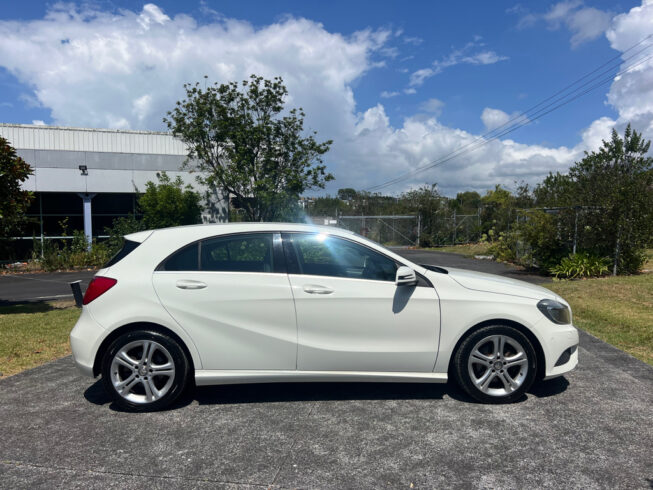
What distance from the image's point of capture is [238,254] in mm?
4203

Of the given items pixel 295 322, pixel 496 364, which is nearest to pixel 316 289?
pixel 295 322

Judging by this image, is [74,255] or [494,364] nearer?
[494,364]

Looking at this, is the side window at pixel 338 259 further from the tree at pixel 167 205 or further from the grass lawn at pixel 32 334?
the tree at pixel 167 205

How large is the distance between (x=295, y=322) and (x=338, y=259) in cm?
69

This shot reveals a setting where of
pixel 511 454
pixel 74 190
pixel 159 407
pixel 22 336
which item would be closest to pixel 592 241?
pixel 511 454

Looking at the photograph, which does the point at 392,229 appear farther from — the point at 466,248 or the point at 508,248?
the point at 508,248

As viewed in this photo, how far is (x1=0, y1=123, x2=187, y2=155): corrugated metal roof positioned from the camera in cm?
1836

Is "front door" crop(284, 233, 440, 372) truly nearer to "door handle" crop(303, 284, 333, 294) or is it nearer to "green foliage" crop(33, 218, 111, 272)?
"door handle" crop(303, 284, 333, 294)

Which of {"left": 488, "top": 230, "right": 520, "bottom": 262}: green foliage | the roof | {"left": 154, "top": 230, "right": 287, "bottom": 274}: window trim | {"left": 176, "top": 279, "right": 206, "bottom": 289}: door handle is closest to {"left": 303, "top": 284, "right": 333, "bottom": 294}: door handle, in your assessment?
{"left": 154, "top": 230, "right": 287, "bottom": 274}: window trim

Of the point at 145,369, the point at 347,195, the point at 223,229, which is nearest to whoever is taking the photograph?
the point at 145,369

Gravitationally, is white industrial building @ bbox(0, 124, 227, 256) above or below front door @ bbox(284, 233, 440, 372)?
above

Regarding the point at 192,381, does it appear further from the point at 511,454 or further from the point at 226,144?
the point at 226,144

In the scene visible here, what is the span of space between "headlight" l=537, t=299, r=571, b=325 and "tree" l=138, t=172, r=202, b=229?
15153mm

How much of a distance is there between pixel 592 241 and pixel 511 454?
11.1 metres
